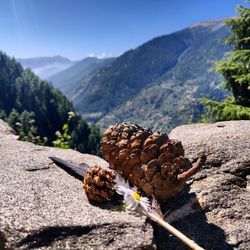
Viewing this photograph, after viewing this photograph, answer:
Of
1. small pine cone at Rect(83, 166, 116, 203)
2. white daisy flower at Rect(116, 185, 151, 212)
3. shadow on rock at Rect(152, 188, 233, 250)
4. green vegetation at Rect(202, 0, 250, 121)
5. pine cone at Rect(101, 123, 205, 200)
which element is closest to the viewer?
white daisy flower at Rect(116, 185, 151, 212)

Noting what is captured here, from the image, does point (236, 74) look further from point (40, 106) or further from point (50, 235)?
point (40, 106)

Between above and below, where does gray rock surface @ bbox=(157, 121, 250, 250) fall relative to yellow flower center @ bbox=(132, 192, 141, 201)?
below

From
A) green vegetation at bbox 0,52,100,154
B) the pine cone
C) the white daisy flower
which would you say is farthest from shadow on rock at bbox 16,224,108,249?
green vegetation at bbox 0,52,100,154

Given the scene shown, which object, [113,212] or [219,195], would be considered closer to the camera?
[113,212]

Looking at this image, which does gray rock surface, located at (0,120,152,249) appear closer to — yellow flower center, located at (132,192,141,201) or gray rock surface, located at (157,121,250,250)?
yellow flower center, located at (132,192,141,201)

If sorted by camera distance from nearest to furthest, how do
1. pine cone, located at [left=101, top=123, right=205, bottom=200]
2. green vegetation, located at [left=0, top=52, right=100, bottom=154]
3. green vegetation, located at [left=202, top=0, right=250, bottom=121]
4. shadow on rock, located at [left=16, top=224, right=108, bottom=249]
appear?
shadow on rock, located at [left=16, top=224, right=108, bottom=249]
pine cone, located at [left=101, top=123, right=205, bottom=200]
green vegetation, located at [left=202, top=0, right=250, bottom=121]
green vegetation, located at [left=0, top=52, right=100, bottom=154]

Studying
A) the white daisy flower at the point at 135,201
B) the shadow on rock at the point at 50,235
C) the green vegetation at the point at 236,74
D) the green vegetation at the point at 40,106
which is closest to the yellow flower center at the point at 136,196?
the white daisy flower at the point at 135,201

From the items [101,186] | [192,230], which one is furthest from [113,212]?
[192,230]
